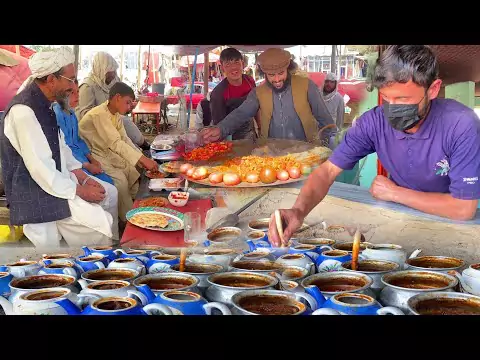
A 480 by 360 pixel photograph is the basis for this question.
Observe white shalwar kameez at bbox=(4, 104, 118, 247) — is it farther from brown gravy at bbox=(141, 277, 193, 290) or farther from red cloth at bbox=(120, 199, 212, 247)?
brown gravy at bbox=(141, 277, 193, 290)

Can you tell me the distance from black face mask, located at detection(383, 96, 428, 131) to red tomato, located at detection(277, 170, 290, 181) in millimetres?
597

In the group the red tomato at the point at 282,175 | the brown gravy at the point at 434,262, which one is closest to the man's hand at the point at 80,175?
the red tomato at the point at 282,175

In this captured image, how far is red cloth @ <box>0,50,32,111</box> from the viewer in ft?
9.91

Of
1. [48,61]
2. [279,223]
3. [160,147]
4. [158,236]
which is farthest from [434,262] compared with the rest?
[48,61]

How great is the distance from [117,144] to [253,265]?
3.13 feet

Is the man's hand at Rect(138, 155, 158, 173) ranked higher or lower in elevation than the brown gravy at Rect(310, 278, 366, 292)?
higher

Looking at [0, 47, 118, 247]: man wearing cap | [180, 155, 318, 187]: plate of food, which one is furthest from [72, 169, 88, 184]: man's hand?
[180, 155, 318, 187]: plate of food

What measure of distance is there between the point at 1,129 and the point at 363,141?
177 centimetres

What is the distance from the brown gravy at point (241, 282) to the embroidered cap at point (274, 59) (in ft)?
3.41

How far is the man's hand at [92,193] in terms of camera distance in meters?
3.21

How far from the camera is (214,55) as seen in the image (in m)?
3.08

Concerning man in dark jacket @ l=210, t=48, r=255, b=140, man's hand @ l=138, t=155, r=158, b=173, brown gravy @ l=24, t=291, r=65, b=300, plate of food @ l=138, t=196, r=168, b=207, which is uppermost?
man in dark jacket @ l=210, t=48, r=255, b=140

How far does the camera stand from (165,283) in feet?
9.67
